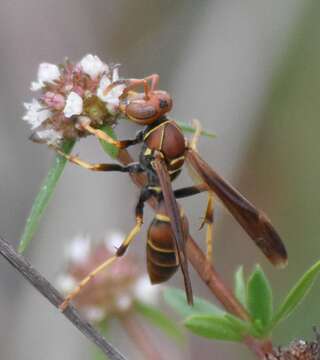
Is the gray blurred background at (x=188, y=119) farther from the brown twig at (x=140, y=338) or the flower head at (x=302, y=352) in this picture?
the flower head at (x=302, y=352)

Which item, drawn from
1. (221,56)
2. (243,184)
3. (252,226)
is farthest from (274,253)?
(243,184)

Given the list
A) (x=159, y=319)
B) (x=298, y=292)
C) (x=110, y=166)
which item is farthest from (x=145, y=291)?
(x=298, y=292)

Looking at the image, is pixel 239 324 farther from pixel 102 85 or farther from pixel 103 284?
pixel 103 284

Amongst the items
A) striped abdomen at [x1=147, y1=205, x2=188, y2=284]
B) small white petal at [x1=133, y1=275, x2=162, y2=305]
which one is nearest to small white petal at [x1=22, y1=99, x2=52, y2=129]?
striped abdomen at [x1=147, y1=205, x2=188, y2=284]

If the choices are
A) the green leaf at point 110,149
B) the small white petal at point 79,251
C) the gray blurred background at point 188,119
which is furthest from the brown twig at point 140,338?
the gray blurred background at point 188,119

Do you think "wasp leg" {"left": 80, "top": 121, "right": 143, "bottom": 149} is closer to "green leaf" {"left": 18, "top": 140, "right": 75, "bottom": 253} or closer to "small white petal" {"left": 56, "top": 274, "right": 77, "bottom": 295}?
"green leaf" {"left": 18, "top": 140, "right": 75, "bottom": 253}

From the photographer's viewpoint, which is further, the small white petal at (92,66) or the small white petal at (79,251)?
the small white petal at (79,251)

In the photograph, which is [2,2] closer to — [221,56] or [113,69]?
[221,56]

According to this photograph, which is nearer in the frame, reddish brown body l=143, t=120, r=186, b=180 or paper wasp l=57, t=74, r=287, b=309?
paper wasp l=57, t=74, r=287, b=309
